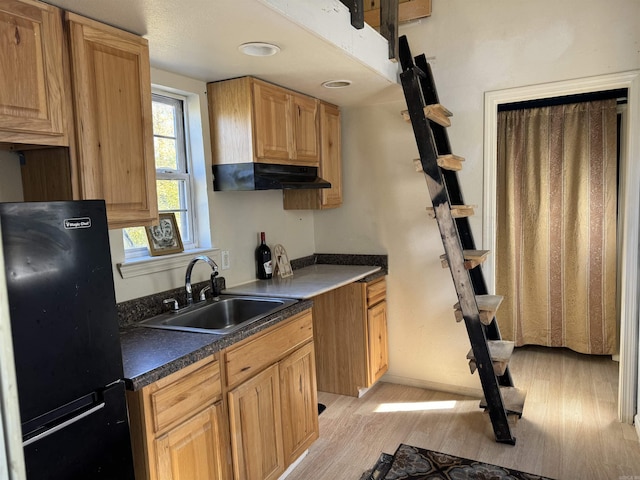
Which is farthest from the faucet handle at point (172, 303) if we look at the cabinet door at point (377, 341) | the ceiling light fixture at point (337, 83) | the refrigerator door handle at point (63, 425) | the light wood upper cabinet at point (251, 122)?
the ceiling light fixture at point (337, 83)

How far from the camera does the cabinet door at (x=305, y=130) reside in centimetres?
288

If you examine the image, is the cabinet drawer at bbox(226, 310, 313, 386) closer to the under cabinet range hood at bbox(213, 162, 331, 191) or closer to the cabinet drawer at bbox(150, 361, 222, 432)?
the cabinet drawer at bbox(150, 361, 222, 432)

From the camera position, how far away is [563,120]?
147 inches

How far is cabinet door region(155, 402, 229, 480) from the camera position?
61.8 inches

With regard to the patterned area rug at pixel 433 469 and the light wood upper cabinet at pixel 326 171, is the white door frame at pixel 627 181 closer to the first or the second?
the patterned area rug at pixel 433 469

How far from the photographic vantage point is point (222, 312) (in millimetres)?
2490

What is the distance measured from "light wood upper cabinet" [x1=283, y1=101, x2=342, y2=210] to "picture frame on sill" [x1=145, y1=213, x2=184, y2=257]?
1031 mm

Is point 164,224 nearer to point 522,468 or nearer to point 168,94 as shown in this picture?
point 168,94

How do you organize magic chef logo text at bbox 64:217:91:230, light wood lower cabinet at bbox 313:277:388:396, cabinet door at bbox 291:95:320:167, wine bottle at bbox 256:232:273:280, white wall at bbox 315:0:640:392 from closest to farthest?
magic chef logo text at bbox 64:217:91:230
white wall at bbox 315:0:640:392
cabinet door at bbox 291:95:320:167
wine bottle at bbox 256:232:273:280
light wood lower cabinet at bbox 313:277:388:396

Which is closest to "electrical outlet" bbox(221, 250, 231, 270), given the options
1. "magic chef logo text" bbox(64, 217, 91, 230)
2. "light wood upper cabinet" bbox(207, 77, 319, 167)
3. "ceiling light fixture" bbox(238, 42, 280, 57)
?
"light wood upper cabinet" bbox(207, 77, 319, 167)

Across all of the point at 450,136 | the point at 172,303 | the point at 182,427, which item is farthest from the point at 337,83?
the point at 182,427

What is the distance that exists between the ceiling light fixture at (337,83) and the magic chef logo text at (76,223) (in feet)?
5.79

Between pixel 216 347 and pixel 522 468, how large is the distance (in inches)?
69.1

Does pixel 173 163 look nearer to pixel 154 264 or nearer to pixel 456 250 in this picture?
pixel 154 264
